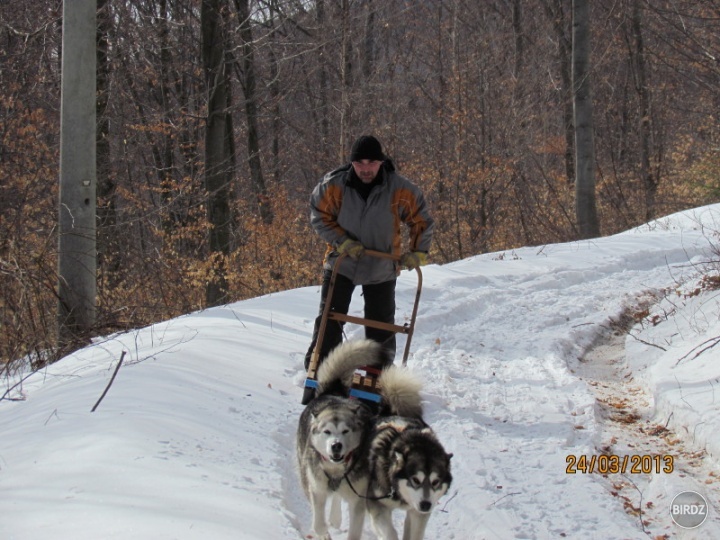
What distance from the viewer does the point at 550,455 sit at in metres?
4.66

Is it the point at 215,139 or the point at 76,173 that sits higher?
the point at 215,139

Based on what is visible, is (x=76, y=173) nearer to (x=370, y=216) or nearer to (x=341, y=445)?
(x=370, y=216)

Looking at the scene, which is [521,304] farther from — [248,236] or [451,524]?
[248,236]

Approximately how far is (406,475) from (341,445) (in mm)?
385

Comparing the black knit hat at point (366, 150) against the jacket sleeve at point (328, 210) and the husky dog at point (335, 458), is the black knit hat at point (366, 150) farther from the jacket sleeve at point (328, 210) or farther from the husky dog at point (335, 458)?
the husky dog at point (335, 458)

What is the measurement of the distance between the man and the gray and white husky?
0.94m

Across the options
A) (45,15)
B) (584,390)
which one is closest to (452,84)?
(45,15)

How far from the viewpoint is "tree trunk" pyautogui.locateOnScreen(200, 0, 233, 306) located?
12875mm

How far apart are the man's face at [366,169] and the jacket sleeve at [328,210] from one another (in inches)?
7.6

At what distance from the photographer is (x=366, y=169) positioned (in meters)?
4.86
